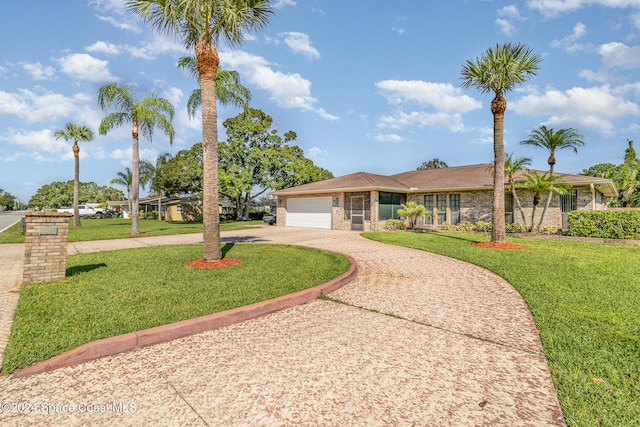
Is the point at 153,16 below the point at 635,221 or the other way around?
the other way around

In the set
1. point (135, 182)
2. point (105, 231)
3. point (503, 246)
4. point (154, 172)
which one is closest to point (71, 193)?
point (154, 172)

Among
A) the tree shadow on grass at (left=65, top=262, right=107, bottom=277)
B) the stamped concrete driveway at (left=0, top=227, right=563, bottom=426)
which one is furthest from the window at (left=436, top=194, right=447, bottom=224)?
the tree shadow on grass at (left=65, top=262, right=107, bottom=277)

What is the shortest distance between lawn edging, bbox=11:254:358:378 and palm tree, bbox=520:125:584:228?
15156mm

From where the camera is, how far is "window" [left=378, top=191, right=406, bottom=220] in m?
18.4

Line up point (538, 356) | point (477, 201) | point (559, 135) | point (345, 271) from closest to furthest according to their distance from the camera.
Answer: point (538, 356) → point (345, 271) → point (559, 135) → point (477, 201)

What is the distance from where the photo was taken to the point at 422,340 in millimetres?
3498

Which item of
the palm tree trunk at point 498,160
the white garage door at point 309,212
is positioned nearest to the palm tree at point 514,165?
the palm tree trunk at point 498,160

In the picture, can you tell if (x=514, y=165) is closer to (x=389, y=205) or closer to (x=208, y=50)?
(x=389, y=205)

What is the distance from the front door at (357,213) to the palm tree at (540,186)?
28.2 feet

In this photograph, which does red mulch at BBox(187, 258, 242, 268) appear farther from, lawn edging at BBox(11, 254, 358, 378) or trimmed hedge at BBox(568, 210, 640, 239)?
trimmed hedge at BBox(568, 210, 640, 239)

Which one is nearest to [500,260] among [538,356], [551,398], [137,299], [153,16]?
[538,356]

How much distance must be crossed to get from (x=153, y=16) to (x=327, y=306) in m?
8.45

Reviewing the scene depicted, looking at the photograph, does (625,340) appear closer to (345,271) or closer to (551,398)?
(551,398)

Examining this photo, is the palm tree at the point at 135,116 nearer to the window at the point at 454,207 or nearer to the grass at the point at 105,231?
the grass at the point at 105,231
